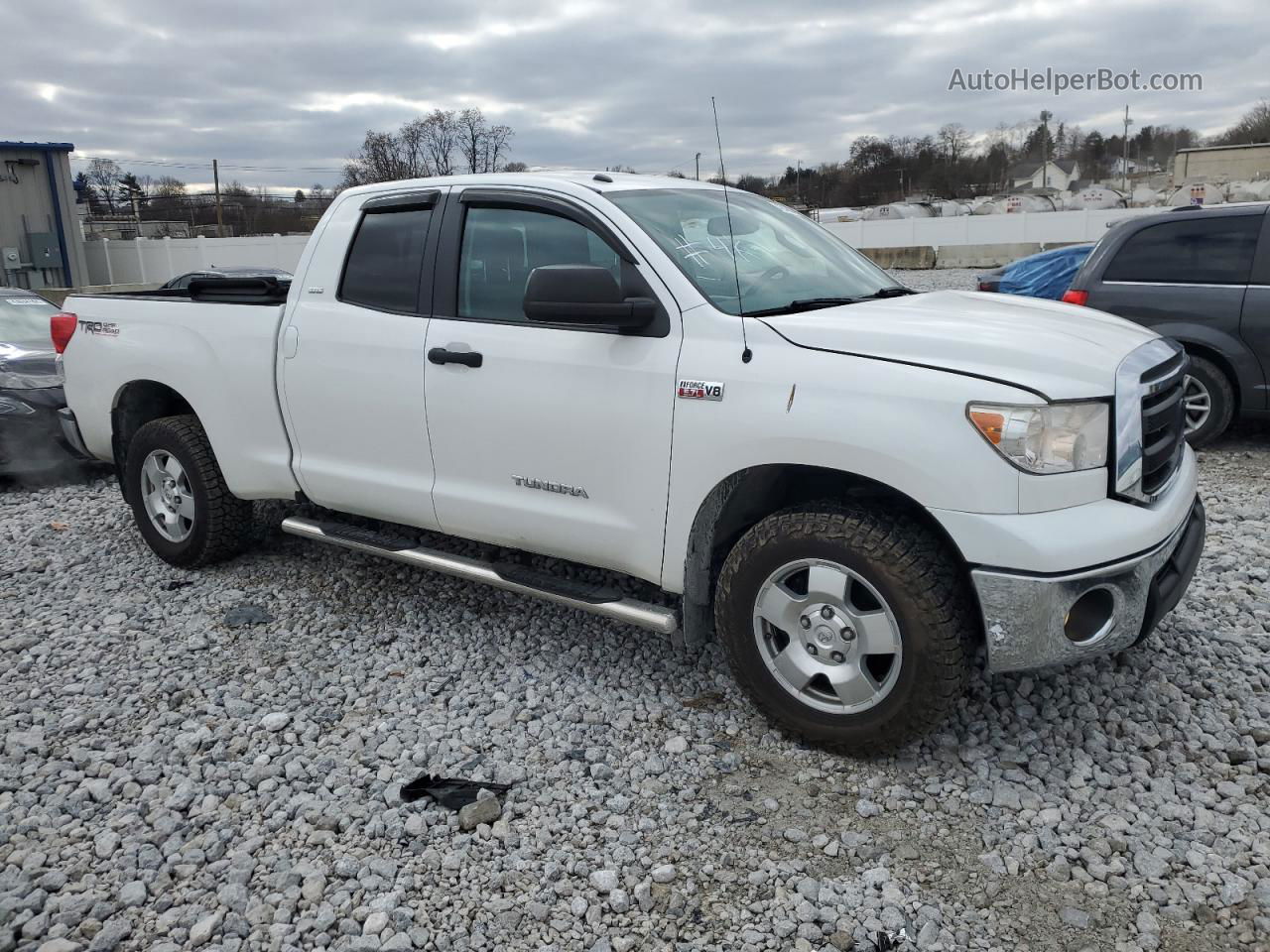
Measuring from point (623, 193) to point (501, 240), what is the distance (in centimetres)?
56

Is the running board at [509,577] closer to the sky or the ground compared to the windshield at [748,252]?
closer to the ground

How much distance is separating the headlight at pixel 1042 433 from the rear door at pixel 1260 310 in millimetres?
5013

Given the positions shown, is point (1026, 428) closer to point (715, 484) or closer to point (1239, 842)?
point (715, 484)

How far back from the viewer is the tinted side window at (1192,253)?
7.07m

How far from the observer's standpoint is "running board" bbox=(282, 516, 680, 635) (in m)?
3.61

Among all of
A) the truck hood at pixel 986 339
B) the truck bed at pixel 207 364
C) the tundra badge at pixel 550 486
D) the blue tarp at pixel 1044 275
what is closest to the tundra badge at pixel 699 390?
the truck hood at pixel 986 339

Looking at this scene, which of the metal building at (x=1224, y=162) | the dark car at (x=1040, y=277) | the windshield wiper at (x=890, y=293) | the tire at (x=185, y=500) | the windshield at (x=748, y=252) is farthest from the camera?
the metal building at (x=1224, y=162)

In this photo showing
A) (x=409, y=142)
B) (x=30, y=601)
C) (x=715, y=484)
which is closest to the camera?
(x=715, y=484)

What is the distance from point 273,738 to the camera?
12.1 feet

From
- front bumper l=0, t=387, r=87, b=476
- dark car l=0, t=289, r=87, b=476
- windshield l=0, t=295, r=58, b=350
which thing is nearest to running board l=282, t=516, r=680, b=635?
dark car l=0, t=289, r=87, b=476

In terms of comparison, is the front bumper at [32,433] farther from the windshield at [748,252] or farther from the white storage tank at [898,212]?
the white storage tank at [898,212]

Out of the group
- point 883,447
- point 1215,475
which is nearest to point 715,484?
point 883,447

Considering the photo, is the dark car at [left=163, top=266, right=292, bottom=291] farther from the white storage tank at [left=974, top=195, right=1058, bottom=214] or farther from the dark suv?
the white storage tank at [left=974, top=195, right=1058, bottom=214]

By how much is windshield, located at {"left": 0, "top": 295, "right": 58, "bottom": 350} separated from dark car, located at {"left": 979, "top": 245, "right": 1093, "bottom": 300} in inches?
339
